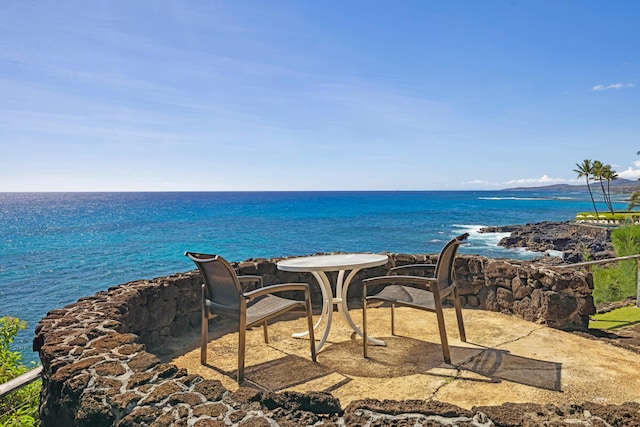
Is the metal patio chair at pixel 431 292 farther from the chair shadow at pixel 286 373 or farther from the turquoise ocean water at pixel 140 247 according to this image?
the turquoise ocean water at pixel 140 247

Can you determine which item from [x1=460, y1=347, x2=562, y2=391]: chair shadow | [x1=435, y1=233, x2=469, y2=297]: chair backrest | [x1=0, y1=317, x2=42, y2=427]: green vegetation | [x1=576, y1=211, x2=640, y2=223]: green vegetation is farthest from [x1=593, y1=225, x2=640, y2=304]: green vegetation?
[x1=576, y1=211, x2=640, y2=223]: green vegetation

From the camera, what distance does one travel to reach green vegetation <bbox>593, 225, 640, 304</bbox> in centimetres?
823

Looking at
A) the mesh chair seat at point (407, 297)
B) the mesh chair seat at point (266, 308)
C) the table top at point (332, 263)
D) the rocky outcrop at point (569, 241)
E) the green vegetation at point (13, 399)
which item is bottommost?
the rocky outcrop at point (569, 241)

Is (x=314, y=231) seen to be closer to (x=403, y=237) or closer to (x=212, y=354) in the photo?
(x=403, y=237)

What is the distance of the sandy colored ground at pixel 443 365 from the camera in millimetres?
2859

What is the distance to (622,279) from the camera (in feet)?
28.0

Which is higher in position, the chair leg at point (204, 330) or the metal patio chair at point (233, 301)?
the metal patio chair at point (233, 301)

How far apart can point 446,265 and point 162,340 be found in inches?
112

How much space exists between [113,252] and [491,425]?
29.0 metres

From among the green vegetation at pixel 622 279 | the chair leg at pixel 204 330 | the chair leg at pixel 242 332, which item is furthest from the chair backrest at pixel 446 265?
the green vegetation at pixel 622 279

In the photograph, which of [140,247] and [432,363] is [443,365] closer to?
[432,363]

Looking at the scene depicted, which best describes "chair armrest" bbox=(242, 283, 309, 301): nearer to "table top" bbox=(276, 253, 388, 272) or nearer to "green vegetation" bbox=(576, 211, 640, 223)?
"table top" bbox=(276, 253, 388, 272)

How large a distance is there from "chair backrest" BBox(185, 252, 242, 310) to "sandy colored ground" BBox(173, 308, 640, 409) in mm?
620

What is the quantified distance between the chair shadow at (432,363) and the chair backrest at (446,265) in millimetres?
584
